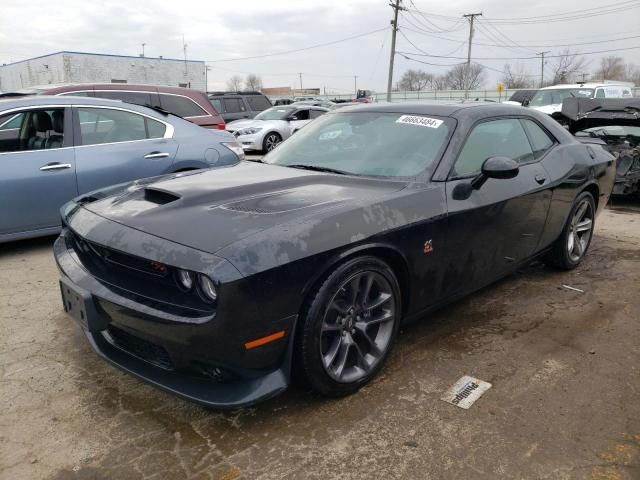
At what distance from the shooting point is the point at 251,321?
221 cm

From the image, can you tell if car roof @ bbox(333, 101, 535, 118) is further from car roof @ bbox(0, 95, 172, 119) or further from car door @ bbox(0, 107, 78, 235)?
car door @ bbox(0, 107, 78, 235)

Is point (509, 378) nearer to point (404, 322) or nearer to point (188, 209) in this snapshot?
point (404, 322)

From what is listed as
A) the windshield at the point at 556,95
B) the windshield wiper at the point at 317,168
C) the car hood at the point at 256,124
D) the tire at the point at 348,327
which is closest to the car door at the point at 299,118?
the car hood at the point at 256,124

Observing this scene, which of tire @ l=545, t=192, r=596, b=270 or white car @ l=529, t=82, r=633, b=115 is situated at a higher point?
white car @ l=529, t=82, r=633, b=115

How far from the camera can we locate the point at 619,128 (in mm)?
7980

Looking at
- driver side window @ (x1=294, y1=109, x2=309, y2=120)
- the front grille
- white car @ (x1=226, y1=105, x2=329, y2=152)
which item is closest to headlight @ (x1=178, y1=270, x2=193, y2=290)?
the front grille

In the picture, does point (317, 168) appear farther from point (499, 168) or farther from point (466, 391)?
point (466, 391)

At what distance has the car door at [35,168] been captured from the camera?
4750mm

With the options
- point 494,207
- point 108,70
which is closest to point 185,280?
point 494,207

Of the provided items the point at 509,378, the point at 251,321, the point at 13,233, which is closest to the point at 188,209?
the point at 251,321

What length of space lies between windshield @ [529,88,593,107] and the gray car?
536 inches

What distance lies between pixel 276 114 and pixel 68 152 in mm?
10344

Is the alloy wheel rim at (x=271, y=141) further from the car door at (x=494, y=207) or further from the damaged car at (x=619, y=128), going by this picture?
the car door at (x=494, y=207)

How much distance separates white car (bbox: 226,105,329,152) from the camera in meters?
13.6
